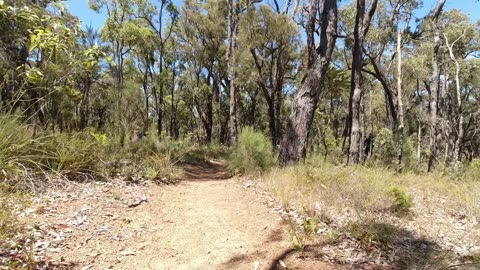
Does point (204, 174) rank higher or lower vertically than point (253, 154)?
lower

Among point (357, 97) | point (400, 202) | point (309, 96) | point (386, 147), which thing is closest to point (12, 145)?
point (400, 202)

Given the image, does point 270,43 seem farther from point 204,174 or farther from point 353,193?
point 353,193

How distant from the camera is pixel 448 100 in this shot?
87.8ft

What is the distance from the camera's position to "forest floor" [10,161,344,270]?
9.62 ft

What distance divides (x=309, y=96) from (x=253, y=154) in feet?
6.34

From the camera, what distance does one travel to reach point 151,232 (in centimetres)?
363

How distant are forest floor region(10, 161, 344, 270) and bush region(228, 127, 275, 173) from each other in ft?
6.91

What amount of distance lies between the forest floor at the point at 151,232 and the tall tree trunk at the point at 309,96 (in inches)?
94.7

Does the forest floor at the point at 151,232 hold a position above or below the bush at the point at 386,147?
below

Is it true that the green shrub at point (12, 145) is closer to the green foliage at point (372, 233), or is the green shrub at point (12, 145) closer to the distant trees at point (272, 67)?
the distant trees at point (272, 67)

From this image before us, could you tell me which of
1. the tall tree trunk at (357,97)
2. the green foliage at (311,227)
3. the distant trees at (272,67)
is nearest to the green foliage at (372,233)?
the green foliage at (311,227)

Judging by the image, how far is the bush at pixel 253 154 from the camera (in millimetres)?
7173

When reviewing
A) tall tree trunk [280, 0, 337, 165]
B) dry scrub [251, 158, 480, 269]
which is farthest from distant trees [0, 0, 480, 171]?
dry scrub [251, 158, 480, 269]

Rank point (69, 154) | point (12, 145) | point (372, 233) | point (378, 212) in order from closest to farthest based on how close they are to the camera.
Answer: point (372, 233)
point (12, 145)
point (378, 212)
point (69, 154)
